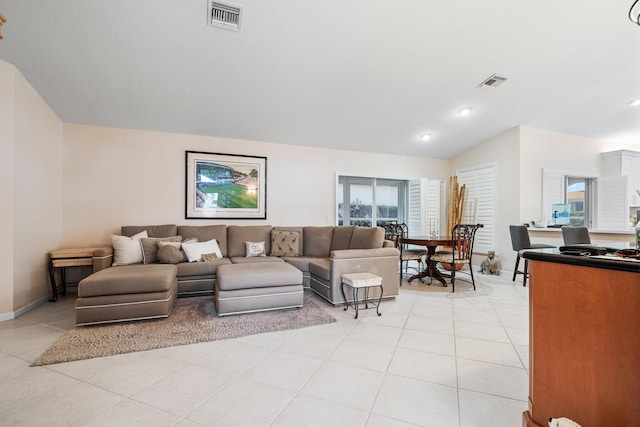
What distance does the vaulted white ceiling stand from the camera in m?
2.68

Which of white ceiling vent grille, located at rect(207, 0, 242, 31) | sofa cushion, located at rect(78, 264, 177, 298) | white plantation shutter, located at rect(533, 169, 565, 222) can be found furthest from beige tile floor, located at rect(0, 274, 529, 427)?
white plantation shutter, located at rect(533, 169, 565, 222)

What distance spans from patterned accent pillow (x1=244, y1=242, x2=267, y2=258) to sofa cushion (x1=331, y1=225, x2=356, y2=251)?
46.1 inches

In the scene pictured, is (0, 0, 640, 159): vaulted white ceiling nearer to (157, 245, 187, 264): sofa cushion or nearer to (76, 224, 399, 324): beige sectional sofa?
(76, 224, 399, 324): beige sectional sofa

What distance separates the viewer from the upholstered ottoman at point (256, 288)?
308 centimetres

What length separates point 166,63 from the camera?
125 inches

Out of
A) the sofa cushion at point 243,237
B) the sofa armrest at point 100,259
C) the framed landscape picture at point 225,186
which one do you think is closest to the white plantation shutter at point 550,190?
the sofa cushion at point 243,237

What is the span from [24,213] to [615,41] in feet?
23.5

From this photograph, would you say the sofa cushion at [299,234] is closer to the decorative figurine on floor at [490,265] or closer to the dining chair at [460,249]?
the dining chair at [460,249]

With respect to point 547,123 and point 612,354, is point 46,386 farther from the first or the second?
point 547,123

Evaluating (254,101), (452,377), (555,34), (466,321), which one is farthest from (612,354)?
(254,101)

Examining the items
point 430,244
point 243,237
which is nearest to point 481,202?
point 430,244

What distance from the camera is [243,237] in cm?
463

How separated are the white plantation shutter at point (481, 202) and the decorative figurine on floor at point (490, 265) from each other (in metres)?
0.22

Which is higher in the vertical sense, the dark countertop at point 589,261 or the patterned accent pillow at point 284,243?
the dark countertop at point 589,261
